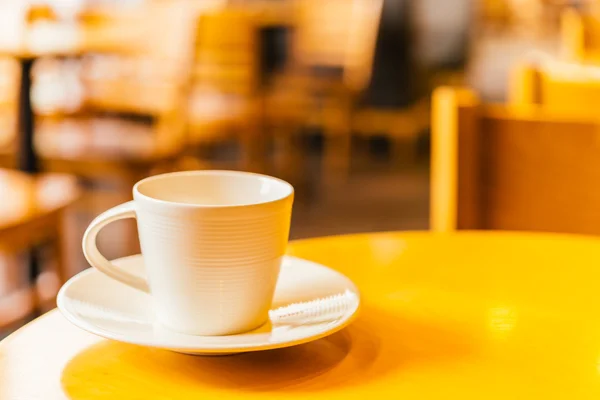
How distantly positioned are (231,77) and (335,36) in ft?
5.54

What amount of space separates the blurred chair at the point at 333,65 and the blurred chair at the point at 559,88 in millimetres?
3173

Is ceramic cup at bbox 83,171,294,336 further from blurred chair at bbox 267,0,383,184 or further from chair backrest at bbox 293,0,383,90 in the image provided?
chair backrest at bbox 293,0,383,90

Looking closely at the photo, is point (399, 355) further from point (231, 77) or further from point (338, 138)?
point (338, 138)

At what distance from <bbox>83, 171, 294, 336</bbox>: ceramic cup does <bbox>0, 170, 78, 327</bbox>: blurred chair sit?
41.6 inches

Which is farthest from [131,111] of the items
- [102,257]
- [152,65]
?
[102,257]

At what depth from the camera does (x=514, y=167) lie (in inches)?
46.9

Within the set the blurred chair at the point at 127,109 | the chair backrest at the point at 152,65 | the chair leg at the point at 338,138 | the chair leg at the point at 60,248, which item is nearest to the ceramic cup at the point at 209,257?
the chair leg at the point at 60,248

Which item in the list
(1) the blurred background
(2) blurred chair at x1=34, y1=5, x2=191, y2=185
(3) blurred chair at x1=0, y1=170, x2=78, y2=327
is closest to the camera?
(3) blurred chair at x1=0, y1=170, x2=78, y2=327

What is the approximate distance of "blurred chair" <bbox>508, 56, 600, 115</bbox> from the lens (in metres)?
1.45

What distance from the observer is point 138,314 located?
0.57 metres

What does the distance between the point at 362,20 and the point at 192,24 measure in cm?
272

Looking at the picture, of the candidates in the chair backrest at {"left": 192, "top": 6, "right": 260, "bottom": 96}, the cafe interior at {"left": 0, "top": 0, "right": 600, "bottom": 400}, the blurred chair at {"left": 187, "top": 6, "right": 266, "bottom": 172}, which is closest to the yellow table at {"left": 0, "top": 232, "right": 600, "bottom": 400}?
the cafe interior at {"left": 0, "top": 0, "right": 600, "bottom": 400}

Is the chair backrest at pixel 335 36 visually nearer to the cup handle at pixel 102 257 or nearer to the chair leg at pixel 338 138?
the chair leg at pixel 338 138

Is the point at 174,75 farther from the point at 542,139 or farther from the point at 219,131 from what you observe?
the point at 542,139
